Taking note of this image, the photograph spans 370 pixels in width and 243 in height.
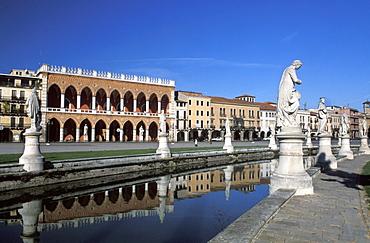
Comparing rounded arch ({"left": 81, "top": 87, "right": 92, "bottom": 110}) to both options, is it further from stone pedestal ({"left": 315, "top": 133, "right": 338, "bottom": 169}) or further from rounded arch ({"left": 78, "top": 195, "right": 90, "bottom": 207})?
stone pedestal ({"left": 315, "top": 133, "right": 338, "bottom": 169})

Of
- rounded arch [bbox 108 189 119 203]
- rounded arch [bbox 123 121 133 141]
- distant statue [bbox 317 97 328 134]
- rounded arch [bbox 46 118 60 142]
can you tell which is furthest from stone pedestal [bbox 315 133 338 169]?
rounded arch [bbox 123 121 133 141]

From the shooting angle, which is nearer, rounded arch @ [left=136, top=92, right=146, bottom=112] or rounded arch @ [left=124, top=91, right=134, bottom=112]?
rounded arch @ [left=124, top=91, right=134, bottom=112]

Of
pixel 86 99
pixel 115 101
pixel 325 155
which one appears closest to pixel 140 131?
pixel 115 101

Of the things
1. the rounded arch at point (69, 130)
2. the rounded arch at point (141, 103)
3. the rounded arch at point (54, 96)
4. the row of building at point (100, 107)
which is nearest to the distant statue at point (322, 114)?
the row of building at point (100, 107)

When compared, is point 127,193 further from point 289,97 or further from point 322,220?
point 322,220

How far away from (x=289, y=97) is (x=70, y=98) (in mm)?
43766

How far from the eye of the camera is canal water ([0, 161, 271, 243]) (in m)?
6.66

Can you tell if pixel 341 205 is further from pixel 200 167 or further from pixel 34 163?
pixel 200 167

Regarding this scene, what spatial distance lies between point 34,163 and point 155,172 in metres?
6.63

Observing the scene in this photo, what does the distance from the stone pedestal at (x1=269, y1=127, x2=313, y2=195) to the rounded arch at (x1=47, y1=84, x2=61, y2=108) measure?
1675 inches

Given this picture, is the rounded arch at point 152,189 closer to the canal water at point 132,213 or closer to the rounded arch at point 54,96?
the canal water at point 132,213

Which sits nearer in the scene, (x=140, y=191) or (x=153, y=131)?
(x=140, y=191)

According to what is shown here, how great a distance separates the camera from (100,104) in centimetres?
4834

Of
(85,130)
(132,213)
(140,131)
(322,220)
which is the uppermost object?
(85,130)
